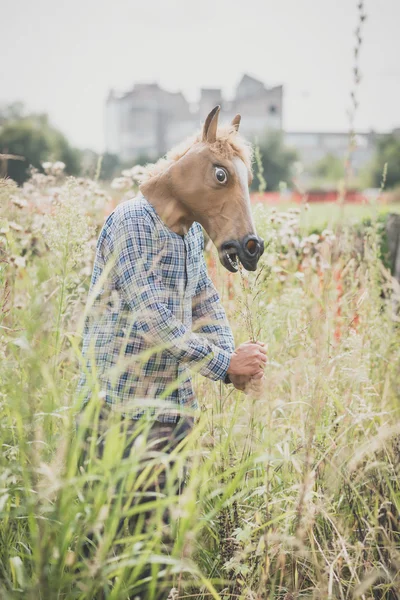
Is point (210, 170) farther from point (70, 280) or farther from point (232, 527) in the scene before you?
point (232, 527)

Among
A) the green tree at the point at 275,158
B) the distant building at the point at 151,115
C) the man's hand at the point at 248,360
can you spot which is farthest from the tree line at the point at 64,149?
the man's hand at the point at 248,360

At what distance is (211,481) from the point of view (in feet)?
8.07

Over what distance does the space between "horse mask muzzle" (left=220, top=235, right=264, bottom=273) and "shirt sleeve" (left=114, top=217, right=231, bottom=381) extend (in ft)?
0.87

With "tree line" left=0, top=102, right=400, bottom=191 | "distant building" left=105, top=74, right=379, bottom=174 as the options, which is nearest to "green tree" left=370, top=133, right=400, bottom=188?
"tree line" left=0, top=102, right=400, bottom=191

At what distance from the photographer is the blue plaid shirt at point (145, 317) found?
2.29 metres

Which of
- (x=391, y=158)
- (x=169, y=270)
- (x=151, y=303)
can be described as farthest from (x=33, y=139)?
(x=151, y=303)

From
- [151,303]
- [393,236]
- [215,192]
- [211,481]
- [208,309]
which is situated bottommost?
[211,481]

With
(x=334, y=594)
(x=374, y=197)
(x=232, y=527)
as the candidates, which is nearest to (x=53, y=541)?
(x=232, y=527)

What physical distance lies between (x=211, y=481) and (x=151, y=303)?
743 millimetres

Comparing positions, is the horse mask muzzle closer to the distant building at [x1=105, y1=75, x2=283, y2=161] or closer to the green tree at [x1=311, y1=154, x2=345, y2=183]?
the green tree at [x1=311, y1=154, x2=345, y2=183]

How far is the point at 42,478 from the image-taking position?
6.16ft

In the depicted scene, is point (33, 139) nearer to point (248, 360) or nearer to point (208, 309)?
point (208, 309)

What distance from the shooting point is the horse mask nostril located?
7.41 feet

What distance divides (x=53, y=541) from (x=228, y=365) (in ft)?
3.20
